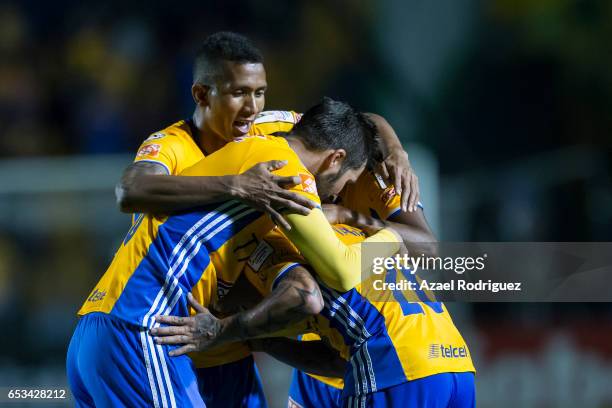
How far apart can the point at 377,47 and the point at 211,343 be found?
5.67m

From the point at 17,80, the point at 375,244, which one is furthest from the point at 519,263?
the point at 17,80

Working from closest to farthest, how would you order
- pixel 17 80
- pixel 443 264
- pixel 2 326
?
pixel 443 264, pixel 2 326, pixel 17 80

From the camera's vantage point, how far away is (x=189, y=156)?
14.4ft

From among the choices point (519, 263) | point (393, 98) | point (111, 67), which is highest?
point (111, 67)

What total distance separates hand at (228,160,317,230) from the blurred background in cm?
359

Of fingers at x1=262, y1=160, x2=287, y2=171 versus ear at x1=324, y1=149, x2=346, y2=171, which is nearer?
fingers at x1=262, y1=160, x2=287, y2=171

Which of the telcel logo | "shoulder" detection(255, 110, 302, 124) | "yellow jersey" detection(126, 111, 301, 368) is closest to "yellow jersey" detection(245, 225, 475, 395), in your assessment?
the telcel logo

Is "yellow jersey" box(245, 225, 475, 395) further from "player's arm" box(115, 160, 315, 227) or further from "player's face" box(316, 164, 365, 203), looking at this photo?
"player's arm" box(115, 160, 315, 227)

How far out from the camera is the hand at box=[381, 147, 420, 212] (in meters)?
4.40

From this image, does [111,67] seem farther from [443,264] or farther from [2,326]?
[443,264]

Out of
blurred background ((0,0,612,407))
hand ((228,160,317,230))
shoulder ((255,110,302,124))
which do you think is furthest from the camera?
blurred background ((0,0,612,407))

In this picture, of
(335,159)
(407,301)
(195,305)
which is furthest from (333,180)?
(195,305)

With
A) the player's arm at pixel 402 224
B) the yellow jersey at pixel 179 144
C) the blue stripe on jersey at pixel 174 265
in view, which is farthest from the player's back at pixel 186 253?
the player's arm at pixel 402 224

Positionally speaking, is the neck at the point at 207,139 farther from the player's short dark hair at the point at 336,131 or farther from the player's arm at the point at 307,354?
the player's arm at the point at 307,354
